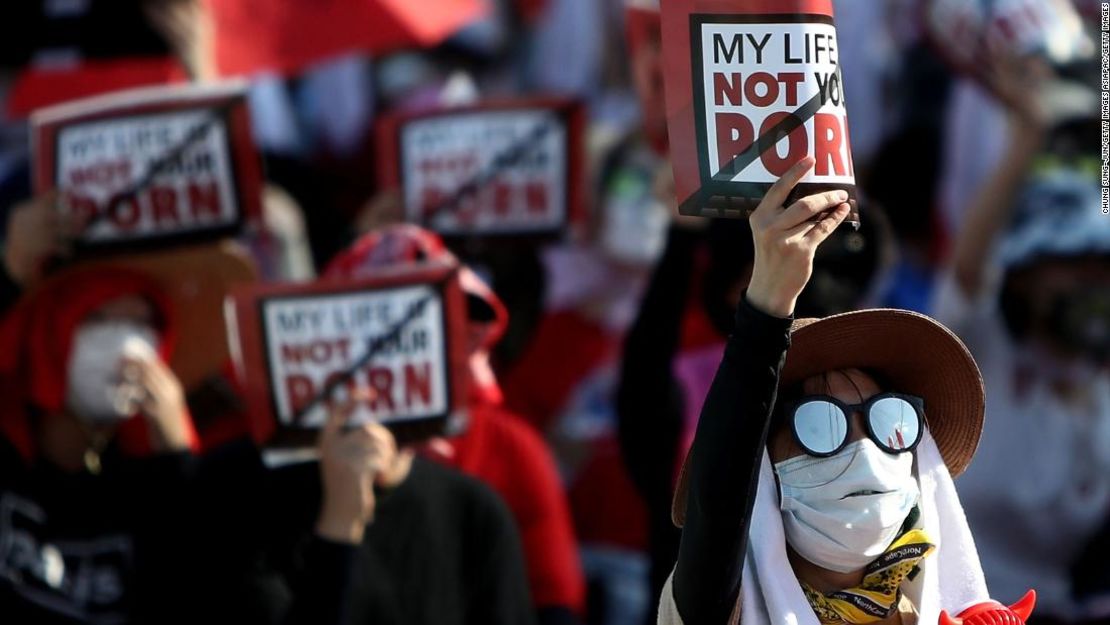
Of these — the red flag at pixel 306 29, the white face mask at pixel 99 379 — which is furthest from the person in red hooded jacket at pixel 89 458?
the red flag at pixel 306 29

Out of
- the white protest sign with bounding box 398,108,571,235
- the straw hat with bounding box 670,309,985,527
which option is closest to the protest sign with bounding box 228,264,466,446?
the white protest sign with bounding box 398,108,571,235

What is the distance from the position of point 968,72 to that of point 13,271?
2747 millimetres

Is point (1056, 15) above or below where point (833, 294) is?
above

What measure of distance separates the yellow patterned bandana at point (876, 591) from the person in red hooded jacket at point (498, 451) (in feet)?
5.63

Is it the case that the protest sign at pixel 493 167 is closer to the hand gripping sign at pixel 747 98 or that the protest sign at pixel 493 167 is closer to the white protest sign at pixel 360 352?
the white protest sign at pixel 360 352

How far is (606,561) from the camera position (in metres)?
5.95

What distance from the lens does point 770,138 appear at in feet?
9.46

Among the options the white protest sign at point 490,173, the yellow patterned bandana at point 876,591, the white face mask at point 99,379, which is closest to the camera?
the yellow patterned bandana at point 876,591

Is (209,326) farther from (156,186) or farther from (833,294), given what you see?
(833,294)

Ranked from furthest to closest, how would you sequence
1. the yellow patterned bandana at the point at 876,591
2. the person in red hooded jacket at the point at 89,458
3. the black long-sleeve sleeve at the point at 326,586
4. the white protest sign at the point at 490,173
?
1. the white protest sign at the point at 490,173
2. the person in red hooded jacket at the point at 89,458
3. the black long-sleeve sleeve at the point at 326,586
4. the yellow patterned bandana at the point at 876,591

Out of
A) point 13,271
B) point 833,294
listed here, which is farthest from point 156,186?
→ point 833,294

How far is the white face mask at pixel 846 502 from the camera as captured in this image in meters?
2.94

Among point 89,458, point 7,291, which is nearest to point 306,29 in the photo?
point 7,291

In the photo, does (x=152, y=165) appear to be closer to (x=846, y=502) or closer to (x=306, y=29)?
(x=306, y=29)
